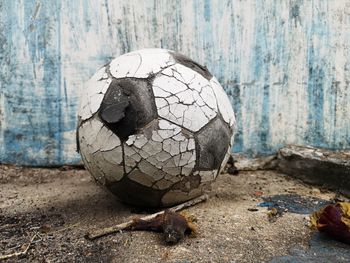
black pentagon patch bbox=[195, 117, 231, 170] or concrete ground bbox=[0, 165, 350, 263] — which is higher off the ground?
black pentagon patch bbox=[195, 117, 231, 170]

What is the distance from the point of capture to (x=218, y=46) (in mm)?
3947

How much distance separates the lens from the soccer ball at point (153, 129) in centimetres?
260

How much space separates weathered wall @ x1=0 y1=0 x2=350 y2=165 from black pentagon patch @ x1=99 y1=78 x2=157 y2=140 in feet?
4.26

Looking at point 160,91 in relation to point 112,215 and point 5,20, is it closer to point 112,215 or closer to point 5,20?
point 112,215

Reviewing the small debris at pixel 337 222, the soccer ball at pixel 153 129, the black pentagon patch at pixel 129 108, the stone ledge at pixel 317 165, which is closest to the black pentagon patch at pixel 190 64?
the soccer ball at pixel 153 129

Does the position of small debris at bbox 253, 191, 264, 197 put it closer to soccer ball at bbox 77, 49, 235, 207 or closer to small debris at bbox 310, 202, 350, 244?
soccer ball at bbox 77, 49, 235, 207

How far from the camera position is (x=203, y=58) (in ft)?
12.9

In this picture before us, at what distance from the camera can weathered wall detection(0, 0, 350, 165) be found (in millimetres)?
3895

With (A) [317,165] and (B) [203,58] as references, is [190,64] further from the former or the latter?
(A) [317,165]

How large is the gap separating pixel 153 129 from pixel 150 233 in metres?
0.48

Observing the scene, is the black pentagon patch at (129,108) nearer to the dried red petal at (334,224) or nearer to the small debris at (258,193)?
the dried red petal at (334,224)

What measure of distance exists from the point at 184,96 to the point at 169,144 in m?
0.25

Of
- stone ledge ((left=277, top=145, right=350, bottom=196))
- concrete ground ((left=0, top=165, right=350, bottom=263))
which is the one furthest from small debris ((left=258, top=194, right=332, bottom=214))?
stone ledge ((left=277, top=145, right=350, bottom=196))

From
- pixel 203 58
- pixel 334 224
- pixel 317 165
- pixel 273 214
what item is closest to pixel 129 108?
pixel 273 214
